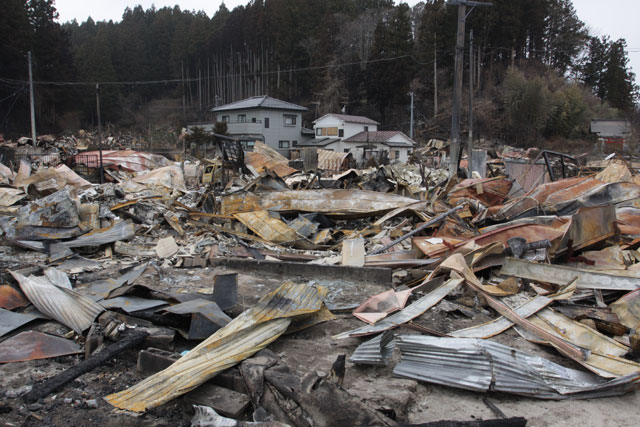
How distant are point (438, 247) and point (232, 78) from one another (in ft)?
171

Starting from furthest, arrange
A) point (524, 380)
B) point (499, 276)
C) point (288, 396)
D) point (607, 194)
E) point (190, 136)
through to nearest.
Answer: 1. point (190, 136)
2. point (607, 194)
3. point (499, 276)
4. point (524, 380)
5. point (288, 396)

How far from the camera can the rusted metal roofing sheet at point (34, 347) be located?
328 centimetres

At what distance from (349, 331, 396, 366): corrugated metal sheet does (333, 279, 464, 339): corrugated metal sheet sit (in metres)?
0.28

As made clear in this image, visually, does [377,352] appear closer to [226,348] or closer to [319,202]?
[226,348]

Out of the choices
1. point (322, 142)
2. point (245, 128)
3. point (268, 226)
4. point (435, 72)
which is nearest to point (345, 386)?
point (268, 226)

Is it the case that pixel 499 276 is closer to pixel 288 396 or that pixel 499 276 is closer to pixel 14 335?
pixel 288 396

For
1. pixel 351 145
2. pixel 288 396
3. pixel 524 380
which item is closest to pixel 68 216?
pixel 288 396

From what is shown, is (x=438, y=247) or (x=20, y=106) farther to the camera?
(x=20, y=106)

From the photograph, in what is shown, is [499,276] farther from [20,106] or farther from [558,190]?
[20,106]

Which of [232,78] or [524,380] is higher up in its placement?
[232,78]

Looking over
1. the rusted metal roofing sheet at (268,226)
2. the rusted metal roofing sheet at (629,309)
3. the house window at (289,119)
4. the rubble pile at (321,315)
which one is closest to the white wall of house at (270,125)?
the house window at (289,119)

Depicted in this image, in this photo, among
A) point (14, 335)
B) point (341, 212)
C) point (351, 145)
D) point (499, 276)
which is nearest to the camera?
point (14, 335)

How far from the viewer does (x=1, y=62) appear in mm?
31859

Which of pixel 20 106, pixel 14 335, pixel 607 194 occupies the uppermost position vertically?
pixel 20 106
